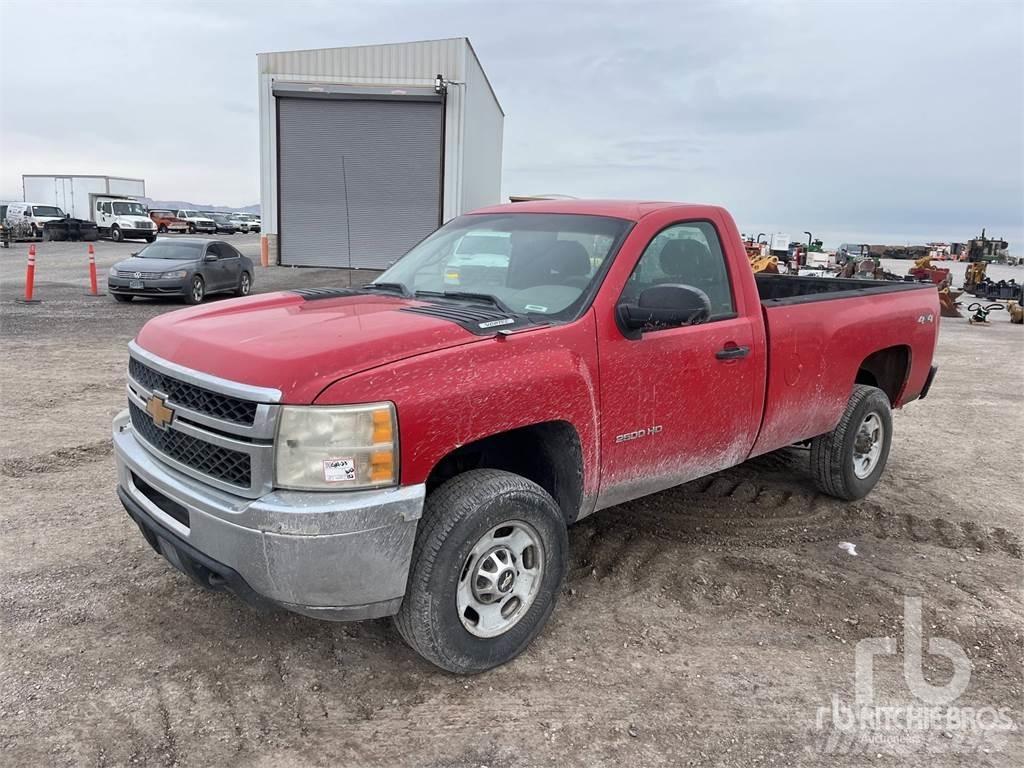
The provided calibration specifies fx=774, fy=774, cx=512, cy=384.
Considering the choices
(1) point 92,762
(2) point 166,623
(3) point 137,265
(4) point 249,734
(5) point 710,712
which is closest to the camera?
(1) point 92,762

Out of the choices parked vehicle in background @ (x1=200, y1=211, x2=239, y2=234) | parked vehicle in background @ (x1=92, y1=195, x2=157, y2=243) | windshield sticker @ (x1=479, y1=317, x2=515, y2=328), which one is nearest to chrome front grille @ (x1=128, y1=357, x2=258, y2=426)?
windshield sticker @ (x1=479, y1=317, x2=515, y2=328)

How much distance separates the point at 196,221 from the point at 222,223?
460 centimetres

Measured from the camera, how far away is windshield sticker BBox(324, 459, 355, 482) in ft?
8.71

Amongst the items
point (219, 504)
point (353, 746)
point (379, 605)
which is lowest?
point (353, 746)

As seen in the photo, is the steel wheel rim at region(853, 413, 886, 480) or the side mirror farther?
the steel wheel rim at region(853, 413, 886, 480)

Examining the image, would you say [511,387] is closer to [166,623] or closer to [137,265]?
[166,623]

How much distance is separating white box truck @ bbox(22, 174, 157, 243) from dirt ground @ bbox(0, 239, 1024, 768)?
3896cm

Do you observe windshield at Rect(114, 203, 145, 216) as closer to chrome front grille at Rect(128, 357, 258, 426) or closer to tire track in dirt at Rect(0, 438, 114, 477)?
tire track in dirt at Rect(0, 438, 114, 477)

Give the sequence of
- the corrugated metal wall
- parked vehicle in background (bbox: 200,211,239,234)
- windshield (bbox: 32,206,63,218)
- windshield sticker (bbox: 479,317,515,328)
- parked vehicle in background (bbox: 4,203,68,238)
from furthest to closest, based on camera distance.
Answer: parked vehicle in background (bbox: 200,211,239,234)
windshield (bbox: 32,206,63,218)
parked vehicle in background (bbox: 4,203,68,238)
the corrugated metal wall
windshield sticker (bbox: 479,317,515,328)

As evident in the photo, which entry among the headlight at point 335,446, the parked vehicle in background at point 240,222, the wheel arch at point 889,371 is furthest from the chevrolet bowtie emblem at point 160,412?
the parked vehicle in background at point 240,222

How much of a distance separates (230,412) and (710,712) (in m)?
2.14

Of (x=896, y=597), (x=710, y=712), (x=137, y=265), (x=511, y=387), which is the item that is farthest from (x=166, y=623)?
(x=137, y=265)

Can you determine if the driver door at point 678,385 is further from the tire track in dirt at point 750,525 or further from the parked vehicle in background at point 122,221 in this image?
the parked vehicle in background at point 122,221

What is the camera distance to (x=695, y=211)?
13.6 feet
